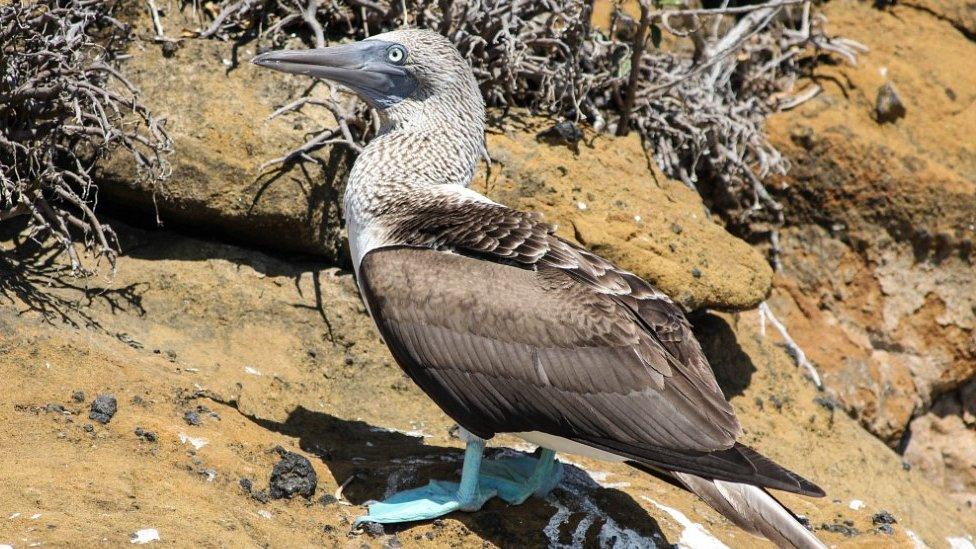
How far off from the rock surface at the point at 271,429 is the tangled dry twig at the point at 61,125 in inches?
13.6

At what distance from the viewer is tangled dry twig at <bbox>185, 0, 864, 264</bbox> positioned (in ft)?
23.3

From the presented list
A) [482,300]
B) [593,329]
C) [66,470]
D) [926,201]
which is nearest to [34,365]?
[66,470]

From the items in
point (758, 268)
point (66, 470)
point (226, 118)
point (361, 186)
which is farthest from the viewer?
point (758, 268)

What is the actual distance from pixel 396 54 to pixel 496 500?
2.41m

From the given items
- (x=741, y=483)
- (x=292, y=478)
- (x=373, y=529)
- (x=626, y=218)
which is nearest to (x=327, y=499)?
(x=292, y=478)

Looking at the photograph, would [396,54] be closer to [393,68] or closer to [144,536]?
[393,68]

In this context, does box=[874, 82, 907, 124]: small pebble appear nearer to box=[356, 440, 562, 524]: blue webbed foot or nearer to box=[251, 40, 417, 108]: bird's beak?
box=[251, 40, 417, 108]: bird's beak

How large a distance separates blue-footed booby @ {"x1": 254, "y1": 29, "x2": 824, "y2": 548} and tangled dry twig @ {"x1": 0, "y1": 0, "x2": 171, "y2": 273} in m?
1.70

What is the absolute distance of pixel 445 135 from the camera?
5848mm

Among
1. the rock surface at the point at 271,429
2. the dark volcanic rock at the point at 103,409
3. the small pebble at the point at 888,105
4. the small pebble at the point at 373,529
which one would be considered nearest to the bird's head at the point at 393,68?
the rock surface at the point at 271,429

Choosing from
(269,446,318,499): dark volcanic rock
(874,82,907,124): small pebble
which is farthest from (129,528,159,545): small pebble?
(874,82,907,124): small pebble

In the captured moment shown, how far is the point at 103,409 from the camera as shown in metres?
4.90

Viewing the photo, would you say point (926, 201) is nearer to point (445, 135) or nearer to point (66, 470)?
point (445, 135)

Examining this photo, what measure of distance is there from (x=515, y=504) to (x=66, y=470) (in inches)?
76.6
